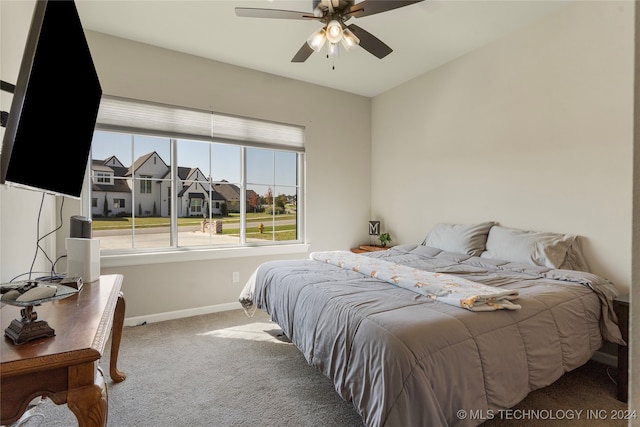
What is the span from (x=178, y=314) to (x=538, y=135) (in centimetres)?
385

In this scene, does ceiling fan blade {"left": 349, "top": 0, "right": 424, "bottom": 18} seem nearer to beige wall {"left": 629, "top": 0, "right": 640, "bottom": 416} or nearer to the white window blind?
beige wall {"left": 629, "top": 0, "right": 640, "bottom": 416}

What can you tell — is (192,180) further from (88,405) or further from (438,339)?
(438,339)

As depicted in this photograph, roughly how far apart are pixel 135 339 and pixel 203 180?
1.70 metres

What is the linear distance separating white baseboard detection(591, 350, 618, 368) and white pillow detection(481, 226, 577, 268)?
0.74 m

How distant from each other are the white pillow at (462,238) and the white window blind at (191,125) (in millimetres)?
1956

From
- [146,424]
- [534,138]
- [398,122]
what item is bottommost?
[146,424]

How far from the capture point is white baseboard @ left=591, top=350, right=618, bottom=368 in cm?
226

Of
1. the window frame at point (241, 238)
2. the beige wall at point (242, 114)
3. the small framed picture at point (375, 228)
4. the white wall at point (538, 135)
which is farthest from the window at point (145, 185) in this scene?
the white wall at point (538, 135)

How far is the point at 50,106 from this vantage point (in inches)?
45.7

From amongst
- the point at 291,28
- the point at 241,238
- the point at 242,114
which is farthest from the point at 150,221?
the point at 291,28

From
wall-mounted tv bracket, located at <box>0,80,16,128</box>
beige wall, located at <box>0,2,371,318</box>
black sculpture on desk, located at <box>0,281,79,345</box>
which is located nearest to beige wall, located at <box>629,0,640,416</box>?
black sculpture on desk, located at <box>0,281,79,345</box>

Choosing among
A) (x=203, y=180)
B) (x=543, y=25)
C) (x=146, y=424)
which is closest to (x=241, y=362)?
(x=146, y=424)

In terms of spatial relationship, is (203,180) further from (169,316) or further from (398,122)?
(398,122)

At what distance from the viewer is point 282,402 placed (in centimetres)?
188
